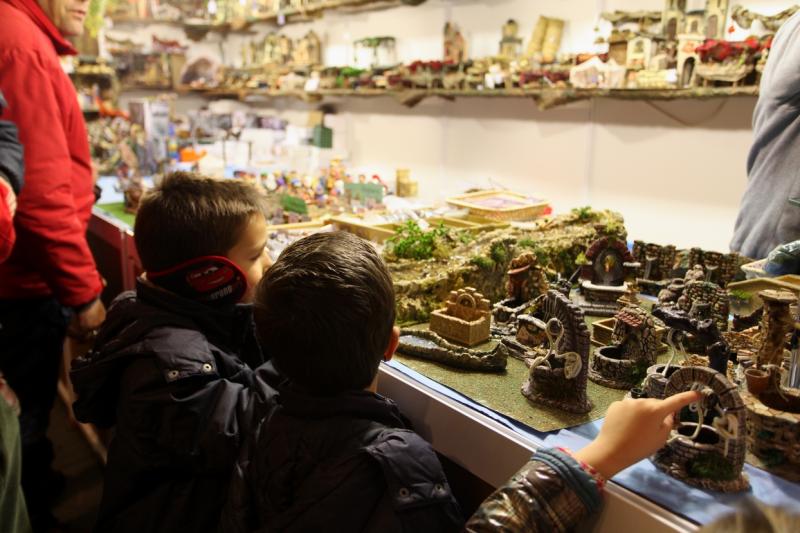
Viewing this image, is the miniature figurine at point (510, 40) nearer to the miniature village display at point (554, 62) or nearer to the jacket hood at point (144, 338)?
the miniature village display at point (554, 62)

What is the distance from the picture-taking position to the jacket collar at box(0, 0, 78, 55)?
237 cm

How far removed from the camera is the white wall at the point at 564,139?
3326 mm

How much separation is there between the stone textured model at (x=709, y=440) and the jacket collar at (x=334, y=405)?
1.57ft

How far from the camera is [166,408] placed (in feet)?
4.43

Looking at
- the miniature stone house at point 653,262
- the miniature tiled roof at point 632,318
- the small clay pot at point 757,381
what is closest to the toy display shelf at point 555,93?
the miniature stone house at point 653,262

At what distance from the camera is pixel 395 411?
1.20 meters

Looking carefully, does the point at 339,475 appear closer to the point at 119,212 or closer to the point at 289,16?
the point at 119,212

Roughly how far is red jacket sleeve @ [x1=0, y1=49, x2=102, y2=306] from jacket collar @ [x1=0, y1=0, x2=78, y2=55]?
0.86ft

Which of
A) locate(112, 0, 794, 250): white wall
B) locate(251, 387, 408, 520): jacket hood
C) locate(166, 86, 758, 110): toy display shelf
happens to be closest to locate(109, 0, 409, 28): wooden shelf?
locate(112, 0, 794, 250): white wall

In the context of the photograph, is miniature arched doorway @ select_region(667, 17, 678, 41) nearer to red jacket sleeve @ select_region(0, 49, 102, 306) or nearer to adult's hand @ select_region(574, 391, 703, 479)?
adult's hand @ select_region(574, 391, 703, 479)

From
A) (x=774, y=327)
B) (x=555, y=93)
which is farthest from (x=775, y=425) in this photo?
(x=555, y=93)

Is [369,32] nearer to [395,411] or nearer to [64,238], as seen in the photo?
[64,238]

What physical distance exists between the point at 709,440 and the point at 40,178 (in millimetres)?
2088

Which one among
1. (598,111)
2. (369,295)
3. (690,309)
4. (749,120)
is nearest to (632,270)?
(690,309)
